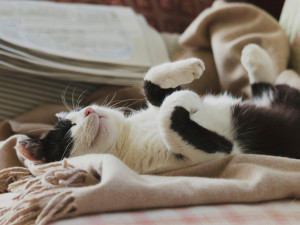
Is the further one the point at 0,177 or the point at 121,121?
the point at 121,121

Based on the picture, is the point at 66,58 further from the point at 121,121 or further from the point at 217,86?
the point at 217,86

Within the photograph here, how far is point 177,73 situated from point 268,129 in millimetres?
270

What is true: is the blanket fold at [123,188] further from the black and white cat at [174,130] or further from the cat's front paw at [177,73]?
the cat's front paw at [177,73]

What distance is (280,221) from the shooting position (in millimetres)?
598

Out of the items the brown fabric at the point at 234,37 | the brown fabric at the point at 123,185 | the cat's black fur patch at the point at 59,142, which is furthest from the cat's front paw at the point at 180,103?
the brown fabric at the point at 234,37

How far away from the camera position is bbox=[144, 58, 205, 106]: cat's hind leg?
862 millimetres

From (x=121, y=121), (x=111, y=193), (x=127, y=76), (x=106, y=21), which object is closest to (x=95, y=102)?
(x=127, y=76)

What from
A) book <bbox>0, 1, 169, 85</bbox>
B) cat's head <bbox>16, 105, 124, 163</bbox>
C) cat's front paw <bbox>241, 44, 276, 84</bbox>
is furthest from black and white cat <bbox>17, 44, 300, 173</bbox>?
book <bbox>0, 1, 169, 85</bbox>

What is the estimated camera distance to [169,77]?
879 mm

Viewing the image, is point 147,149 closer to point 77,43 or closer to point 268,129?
point 268,129

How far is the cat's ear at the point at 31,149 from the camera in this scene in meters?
0.86

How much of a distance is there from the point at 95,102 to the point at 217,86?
15.8 inches

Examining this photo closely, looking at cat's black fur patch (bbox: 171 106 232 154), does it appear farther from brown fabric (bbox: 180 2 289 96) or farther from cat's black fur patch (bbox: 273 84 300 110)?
brown fabric (bbox: 180 2 289 96)

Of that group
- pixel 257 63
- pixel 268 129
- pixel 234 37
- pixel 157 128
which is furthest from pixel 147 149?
pixel 234 37
